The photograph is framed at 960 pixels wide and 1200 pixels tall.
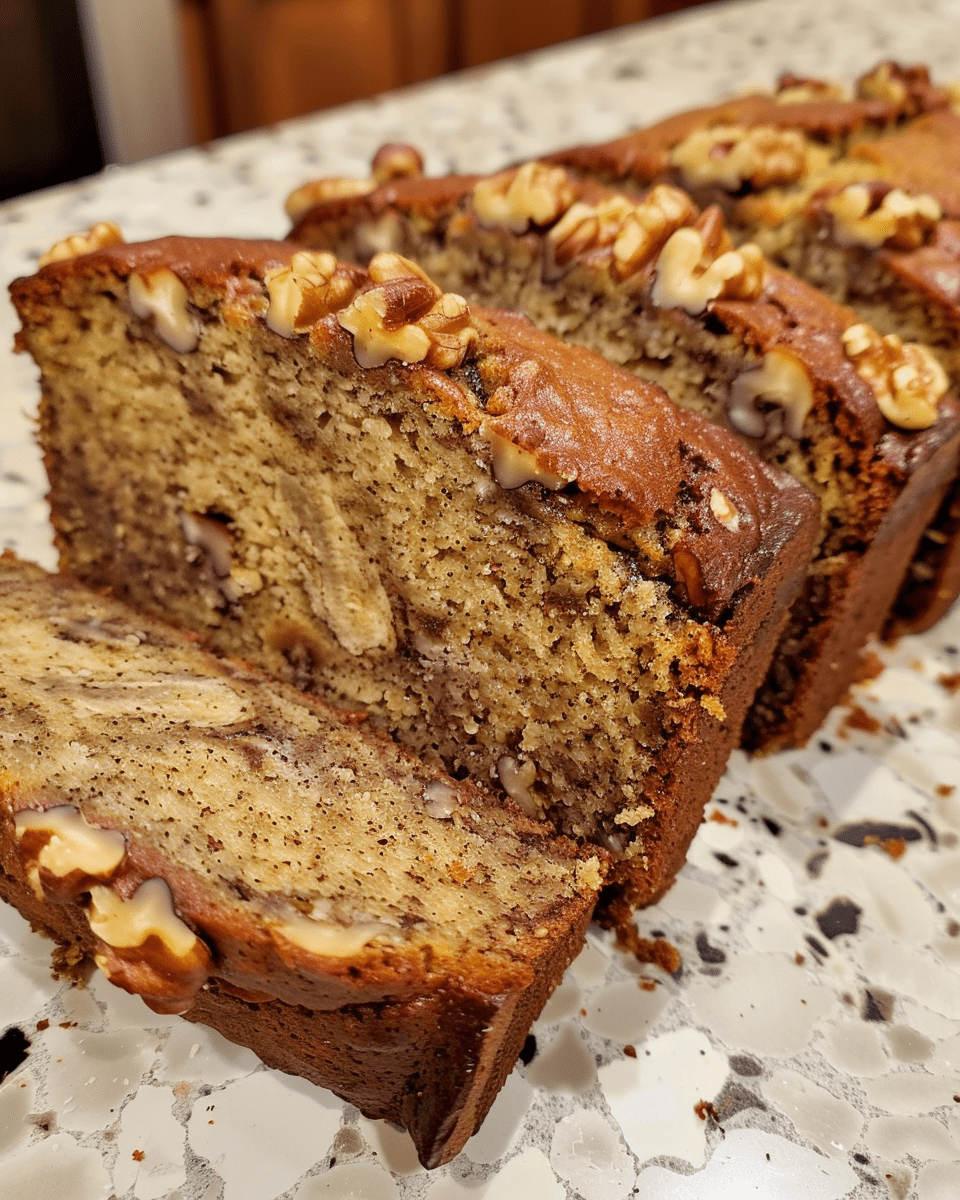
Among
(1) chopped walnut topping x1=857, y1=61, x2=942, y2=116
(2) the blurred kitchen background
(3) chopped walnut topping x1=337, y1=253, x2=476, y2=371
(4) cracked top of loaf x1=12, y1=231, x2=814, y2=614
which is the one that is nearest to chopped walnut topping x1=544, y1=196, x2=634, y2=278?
(4) cracked top of loaf x1=12, y1=231, x2=814, y2=614

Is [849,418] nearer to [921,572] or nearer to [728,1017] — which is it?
[921,572]

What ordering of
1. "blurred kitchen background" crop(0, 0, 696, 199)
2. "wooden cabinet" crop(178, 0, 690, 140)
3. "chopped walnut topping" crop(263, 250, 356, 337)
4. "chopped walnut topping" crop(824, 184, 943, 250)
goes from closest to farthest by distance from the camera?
"chopped walnut topping" crop(263, 250, 356, 337)
"chopped walnut topping" crop(824, 184, 943, 250)
"blurred kitchen background" crop(0, 0, 696, 199)
"wooden cabinet" crop(178, 0, 690, 140)

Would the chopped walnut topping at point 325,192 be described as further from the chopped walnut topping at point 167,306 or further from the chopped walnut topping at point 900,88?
the chopped walnut topping at point 900,88

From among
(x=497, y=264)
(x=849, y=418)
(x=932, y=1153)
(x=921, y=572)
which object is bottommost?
(x=932, y=1153)

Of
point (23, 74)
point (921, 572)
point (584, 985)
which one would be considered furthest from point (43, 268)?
point (23, 74)

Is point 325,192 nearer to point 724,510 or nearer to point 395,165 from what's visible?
point 395,165

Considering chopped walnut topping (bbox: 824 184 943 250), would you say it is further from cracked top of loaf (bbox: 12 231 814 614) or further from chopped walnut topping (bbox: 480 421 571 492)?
chopped walnut topping (bbox: 480 421 571 492)

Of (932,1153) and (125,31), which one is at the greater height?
(125,31)

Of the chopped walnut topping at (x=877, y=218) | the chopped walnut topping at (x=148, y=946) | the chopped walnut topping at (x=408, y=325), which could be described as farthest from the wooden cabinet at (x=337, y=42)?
the chopped walnut topping at (x=148, y=946)
